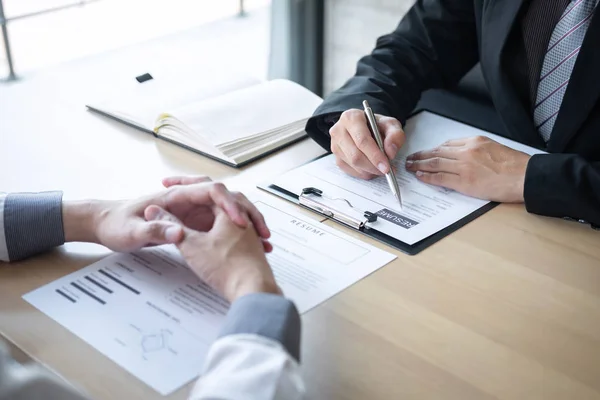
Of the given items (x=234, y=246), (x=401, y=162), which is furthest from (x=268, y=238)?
(x=401, y=162)

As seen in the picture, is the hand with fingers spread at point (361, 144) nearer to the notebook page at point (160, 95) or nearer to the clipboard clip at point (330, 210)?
the clipboard clip at point (330, 210)

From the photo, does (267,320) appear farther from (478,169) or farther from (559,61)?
(559,61)

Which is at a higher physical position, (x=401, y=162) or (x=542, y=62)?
(x=542, y=62)

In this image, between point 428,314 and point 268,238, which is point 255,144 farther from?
point 428,314

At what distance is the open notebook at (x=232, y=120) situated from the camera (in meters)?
1.36

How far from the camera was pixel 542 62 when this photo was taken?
147 centimetres

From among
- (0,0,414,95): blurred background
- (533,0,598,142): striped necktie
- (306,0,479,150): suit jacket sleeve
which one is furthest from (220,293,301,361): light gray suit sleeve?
(0,0,414,95): blurred background

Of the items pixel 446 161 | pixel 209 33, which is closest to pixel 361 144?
pixel 446 161

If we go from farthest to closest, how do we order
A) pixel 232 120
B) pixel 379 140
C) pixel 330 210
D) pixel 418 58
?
pixel 418 58
pixel 232 120
pixel 379 140
pixel 330 210

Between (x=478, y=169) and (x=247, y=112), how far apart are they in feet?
1.58

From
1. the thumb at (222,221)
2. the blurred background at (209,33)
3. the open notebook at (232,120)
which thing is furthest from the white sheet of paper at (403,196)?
the blurred background at (209,33)

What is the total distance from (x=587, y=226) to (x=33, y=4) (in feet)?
6.94

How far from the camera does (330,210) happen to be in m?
1.15

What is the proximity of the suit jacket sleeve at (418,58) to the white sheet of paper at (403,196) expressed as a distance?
0.15m
